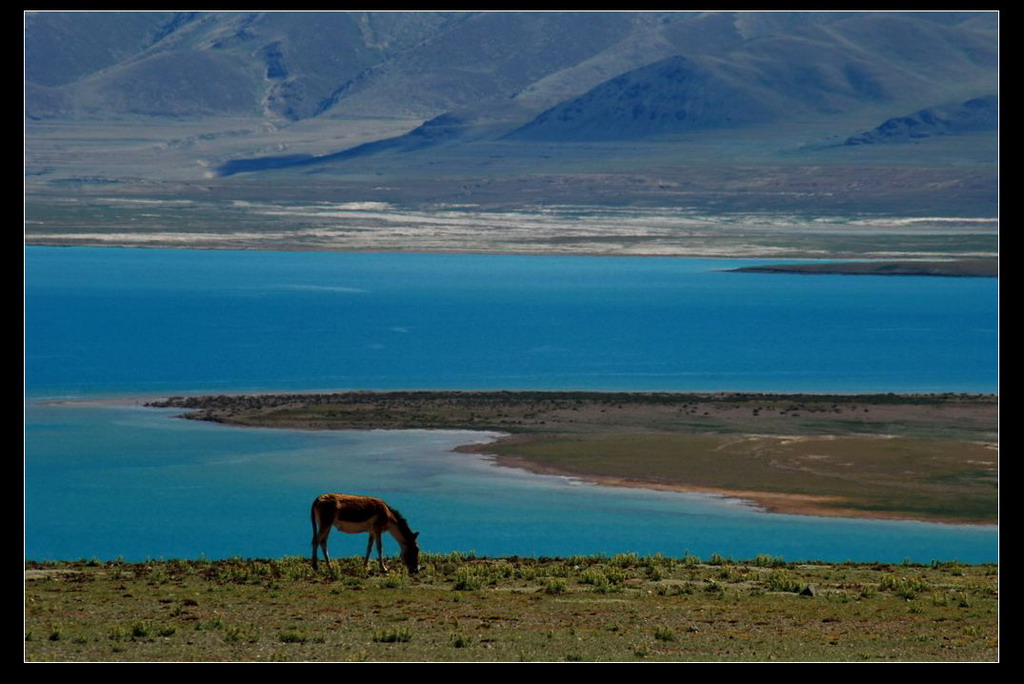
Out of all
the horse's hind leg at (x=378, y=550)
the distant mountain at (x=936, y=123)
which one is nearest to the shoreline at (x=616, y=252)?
the distant mountain at (x=936, y=123)

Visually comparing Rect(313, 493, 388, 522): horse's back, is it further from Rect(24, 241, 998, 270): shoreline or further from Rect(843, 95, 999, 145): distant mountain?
Rect(843, 95, 999, 145): distant mountain

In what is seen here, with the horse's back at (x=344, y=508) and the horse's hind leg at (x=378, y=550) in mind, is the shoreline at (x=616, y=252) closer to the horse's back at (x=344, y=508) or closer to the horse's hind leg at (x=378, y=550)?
the horse's hind leg at (x=378, y=550)

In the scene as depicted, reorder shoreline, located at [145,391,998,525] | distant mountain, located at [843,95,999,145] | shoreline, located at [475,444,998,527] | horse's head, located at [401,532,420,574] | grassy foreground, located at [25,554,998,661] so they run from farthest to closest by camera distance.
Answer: distant mountain, located at [843,95,999,145] < shoreline, located at [145,391,998,525] < shoreline, located at [475,444,998,527] < horse's head, located at [401,532,420,574] < grassy foreground, located at [25,554,998,661]

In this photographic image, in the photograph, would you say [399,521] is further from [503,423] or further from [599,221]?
[599,221]

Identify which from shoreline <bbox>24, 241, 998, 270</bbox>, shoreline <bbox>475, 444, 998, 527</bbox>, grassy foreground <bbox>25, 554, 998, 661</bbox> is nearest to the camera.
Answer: grassy foreground <bbox>25, 554, 998, 661</bbox>

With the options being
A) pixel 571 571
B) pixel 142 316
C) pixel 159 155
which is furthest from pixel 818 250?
pixel 159 155

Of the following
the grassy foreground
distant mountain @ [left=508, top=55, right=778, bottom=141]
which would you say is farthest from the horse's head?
distant mountain @ [left=508, top=55, right=778, bottom=141]
